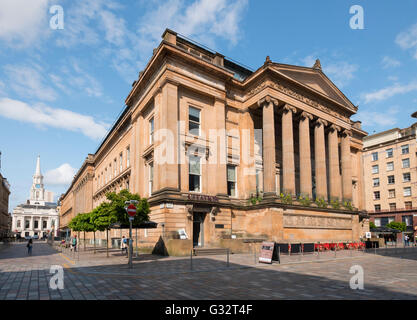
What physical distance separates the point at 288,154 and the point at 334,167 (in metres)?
9.14

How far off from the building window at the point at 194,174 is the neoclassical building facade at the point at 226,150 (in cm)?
9

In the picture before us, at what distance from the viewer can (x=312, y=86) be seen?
35156 millimetres

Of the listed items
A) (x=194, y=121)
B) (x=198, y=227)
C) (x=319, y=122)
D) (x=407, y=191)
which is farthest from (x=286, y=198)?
(x=407, y=191)

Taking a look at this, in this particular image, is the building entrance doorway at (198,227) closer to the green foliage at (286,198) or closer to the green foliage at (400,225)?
the green foliage at (286,198)

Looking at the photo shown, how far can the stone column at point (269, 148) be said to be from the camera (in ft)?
93.6

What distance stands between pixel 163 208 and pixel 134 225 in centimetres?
357

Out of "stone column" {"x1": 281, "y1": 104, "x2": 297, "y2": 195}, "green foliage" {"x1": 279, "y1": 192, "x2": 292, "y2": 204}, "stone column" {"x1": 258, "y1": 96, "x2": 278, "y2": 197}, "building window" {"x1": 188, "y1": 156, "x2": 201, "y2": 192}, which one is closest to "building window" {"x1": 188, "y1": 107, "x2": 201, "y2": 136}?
"building window" {"x1": 188, "y1": 156, "x2": 201, "y2": 192}

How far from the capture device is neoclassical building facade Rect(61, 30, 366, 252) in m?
26.2

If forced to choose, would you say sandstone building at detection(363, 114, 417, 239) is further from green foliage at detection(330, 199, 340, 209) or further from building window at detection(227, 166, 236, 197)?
building window at detection(227, 166, 236, 197)

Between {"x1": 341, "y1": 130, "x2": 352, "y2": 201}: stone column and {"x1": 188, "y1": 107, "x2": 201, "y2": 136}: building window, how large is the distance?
20.4 metres

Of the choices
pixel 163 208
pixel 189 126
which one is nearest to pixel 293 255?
pixel 163 208

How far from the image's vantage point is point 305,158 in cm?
3212
